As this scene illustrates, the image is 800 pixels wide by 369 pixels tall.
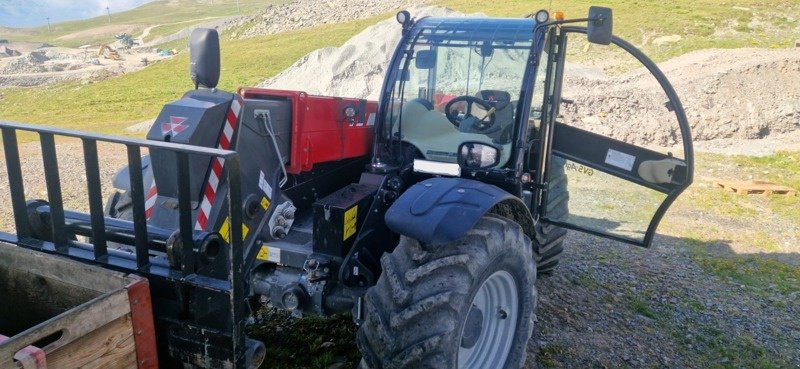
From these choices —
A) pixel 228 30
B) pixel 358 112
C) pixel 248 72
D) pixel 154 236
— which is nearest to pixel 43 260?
pixel 154 236

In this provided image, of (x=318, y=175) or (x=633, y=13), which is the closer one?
(x=318, y=175)

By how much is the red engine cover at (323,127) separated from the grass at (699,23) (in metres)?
19.2

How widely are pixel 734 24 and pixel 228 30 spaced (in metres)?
38.9

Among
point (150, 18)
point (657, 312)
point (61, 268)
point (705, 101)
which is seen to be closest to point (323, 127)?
point (61, 268)

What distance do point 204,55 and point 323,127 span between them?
0.89 metres

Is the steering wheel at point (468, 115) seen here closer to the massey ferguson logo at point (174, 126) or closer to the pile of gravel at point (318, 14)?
the massey ferguson logo at point (174, 126)

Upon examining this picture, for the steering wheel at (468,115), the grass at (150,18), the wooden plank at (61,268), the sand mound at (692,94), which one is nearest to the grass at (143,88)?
the sand mound at (692,94)

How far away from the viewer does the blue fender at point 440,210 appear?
114 inches

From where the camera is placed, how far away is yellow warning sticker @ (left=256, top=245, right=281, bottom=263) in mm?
3404

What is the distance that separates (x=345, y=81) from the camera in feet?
57.6

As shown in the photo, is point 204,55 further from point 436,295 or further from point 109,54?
point 109,54

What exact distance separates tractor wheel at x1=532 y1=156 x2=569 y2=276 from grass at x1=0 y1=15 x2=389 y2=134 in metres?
15.1

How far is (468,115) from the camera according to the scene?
4.08m

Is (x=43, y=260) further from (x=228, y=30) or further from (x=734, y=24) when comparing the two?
(x=228, y=30)
